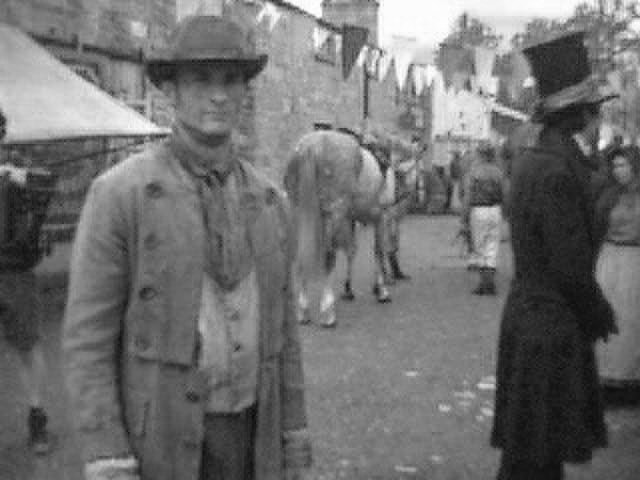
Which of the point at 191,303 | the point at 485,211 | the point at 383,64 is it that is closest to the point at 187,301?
the point at 191,303

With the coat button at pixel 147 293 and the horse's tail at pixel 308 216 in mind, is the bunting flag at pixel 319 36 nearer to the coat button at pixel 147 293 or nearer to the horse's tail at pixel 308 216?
the horse's tail at pixel 308 216

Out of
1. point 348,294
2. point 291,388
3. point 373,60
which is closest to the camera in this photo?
point 291,388

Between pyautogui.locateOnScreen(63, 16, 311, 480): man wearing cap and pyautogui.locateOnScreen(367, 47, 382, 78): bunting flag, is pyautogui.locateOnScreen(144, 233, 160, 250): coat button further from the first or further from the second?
pyautogui.locateOnScreen(367, 47, 382, 78): bunting flag

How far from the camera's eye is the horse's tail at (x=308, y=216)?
11969 millimetres

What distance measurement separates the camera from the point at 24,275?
679 cm

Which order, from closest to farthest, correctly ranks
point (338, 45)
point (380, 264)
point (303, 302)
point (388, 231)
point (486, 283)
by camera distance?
point (303, 302)
point (380, 264)
point (486, 283)
point (388, 231)
point (338, 45)

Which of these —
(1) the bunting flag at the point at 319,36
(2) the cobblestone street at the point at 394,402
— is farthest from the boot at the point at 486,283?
(1) the bunting flag at the point at 319,36

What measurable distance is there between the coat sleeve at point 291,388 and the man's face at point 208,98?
32 cm

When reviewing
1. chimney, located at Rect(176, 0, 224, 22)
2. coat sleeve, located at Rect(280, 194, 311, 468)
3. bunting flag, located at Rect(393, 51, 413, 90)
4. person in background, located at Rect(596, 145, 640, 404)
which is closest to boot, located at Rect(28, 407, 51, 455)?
person in background, located at Rect(596, 145, 640, 404)

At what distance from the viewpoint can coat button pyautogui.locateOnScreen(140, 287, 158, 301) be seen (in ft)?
10.3

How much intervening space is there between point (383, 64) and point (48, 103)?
1911 cm

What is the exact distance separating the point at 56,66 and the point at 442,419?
7.93 m

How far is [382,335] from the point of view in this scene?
11.3m

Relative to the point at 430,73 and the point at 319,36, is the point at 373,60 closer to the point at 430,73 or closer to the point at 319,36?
the point at 430,73
